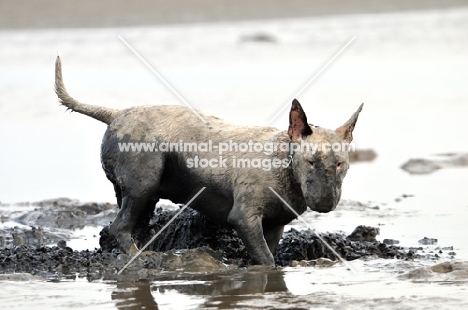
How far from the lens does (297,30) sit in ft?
101

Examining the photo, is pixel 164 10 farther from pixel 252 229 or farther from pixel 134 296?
pixel 134 296

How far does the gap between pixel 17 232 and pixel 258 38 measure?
19.4 m

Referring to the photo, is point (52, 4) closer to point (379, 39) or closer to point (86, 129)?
point (379, 39)

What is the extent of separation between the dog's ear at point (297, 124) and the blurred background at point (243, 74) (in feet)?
11.6

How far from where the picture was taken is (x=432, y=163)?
42.3 feet

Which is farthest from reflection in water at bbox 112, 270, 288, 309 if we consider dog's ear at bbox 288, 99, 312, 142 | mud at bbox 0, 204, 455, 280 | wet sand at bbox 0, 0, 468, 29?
wet sand at bbox 0, 0, 468, 29

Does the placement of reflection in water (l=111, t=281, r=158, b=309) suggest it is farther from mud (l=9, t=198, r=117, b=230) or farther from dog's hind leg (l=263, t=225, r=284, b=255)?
mud (l=9, t=198, r=117, b=230)

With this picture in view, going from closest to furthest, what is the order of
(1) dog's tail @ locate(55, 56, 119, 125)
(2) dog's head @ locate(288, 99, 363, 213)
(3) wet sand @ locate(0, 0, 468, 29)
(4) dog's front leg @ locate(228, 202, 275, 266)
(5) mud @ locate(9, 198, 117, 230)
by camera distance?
(2) dog's head @ locate(288, 99, 363, 213), (4) dog's front leg @ locate(228, 202, 275, 266), (1) dog's tail @ locate(55, 56, 119, 125), (5) mud @ locate(9, 198, 117, 230), (3) wet sand @ locate(0, 0, 468, 29)

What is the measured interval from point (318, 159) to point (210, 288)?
1.26 m

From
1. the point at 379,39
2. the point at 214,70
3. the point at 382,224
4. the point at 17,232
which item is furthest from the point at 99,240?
the point at 379,39

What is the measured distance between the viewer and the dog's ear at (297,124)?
770cm

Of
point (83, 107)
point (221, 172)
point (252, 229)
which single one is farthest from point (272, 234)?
point (83, 107)

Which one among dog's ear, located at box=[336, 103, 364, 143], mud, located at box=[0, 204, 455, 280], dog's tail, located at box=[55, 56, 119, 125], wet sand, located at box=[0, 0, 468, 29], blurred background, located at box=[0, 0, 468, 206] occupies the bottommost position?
mud, located at box=[0, 204, 455, 280]

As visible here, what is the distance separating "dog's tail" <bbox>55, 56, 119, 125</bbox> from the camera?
8875mm
